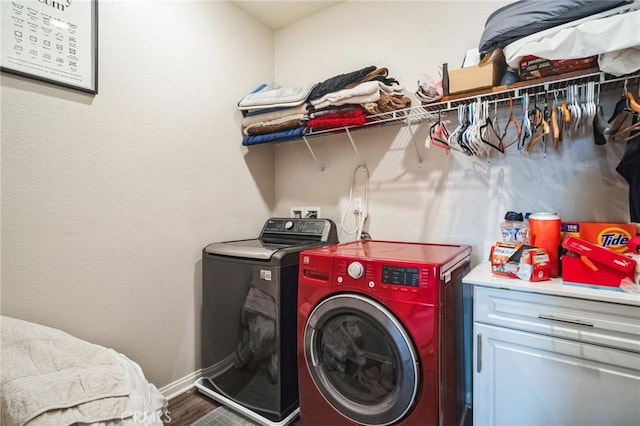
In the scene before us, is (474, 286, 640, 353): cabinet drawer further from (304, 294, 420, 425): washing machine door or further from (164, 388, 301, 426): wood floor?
(164, 388, 301, 426): wood floor

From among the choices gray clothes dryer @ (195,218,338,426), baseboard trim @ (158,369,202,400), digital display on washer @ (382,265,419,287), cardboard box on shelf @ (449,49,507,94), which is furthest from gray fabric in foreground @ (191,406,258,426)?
cardboard box on shelf @ (449,49,507,94)

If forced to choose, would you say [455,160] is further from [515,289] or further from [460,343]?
[460,343]

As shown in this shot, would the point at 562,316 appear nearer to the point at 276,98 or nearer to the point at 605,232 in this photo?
the point at 605,232

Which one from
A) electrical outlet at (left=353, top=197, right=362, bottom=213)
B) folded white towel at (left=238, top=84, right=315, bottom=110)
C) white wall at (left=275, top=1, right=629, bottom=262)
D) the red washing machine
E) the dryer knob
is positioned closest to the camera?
the red washing machine

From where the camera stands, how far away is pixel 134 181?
1579mm

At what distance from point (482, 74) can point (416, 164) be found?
613 millimetres

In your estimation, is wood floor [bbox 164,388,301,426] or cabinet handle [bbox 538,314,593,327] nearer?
cabinet handle [bbox 538,314,593,327]

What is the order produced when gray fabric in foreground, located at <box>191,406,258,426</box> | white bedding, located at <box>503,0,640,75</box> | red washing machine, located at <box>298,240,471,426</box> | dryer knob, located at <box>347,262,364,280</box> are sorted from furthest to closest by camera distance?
1. gray fabric in foreground, located at <box>191,406,258,426</box>
2. dryer knob, located at <box>347,262,364,280</box>
3. red washing machine, located at <box>298,240,471,426</box>
4. white bedding, located at <box>503,0,640,75</box>

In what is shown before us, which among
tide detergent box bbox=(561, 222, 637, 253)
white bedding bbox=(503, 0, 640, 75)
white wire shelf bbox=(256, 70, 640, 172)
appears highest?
white bedding bbox=(503, 0, 640, 75)

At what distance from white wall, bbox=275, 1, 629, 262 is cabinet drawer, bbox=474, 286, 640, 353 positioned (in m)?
0.56

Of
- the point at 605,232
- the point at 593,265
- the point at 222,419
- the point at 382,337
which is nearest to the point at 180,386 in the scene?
the point at 222,419

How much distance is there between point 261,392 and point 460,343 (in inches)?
39.9

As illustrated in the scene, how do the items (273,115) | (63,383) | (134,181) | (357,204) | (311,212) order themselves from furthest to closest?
(311,212), (357,204), (273,115), (134,181), (63,383)

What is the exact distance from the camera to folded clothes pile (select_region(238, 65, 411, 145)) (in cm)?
164
